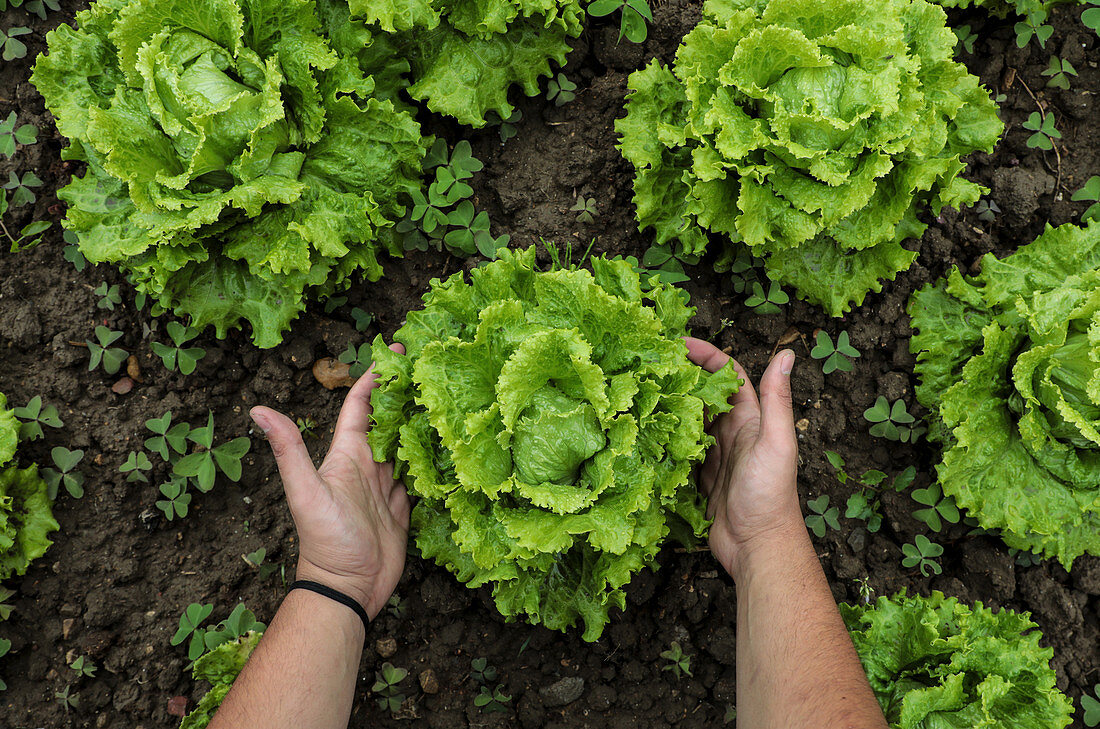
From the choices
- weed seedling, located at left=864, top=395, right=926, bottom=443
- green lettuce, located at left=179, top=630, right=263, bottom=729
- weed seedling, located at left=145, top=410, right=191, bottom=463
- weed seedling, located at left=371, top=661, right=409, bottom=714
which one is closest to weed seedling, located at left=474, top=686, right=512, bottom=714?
weed seedling, located at left=371, top=661, right=409, bottom=714

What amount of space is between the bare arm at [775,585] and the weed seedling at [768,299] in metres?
0.81

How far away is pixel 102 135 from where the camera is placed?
3.72 meters

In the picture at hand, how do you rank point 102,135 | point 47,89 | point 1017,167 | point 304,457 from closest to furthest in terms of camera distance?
point 304,457
point 102,135
point 47,89
point 1017,167

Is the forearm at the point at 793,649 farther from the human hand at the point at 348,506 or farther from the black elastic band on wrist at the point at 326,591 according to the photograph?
the black elastic band on wrist at the point at 326,591

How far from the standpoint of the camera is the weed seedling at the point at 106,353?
456cm

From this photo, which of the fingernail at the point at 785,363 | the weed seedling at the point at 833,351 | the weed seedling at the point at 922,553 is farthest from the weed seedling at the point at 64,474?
the weed seedling at the point at 922,553

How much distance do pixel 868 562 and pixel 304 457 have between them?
3455mm

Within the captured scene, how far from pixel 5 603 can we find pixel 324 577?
2253 mm

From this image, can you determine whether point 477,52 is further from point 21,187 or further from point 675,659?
point 675,659

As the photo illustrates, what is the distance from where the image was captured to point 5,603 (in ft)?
14.4

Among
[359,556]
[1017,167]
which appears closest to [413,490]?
[359,556]

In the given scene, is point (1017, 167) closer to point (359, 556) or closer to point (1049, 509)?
point (1049, 509)

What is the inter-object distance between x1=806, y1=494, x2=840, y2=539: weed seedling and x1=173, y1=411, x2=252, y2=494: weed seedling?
3.49 metres

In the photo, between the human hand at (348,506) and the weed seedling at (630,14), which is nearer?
the human hand at (348,506)
